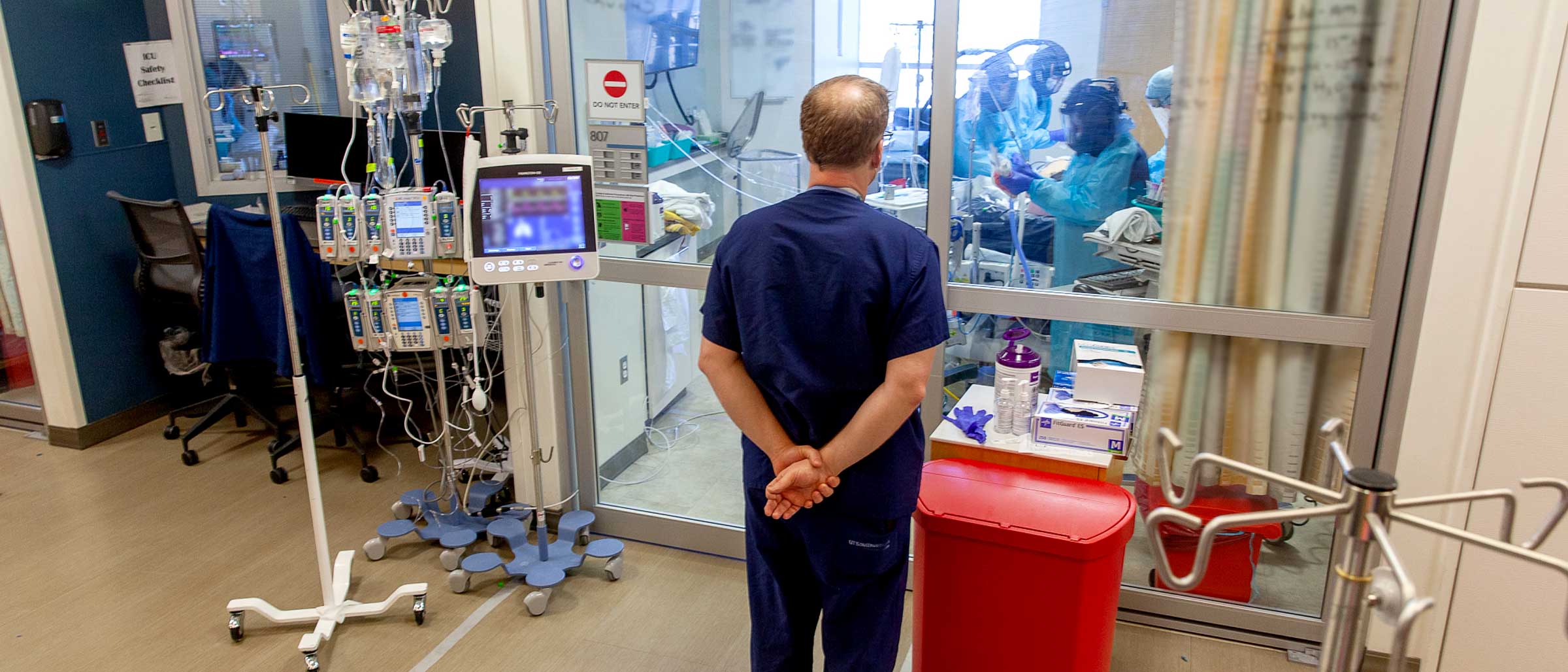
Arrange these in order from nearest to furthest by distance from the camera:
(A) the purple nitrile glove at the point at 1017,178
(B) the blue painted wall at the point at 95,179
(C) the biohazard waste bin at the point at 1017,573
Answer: (C) the biohazard waste bin at the point at 1017,573, (A) the purple nitrile glove at the point at 1017,178, (B) the blue painted wall at the point at 95,179

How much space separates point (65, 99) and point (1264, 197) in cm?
413

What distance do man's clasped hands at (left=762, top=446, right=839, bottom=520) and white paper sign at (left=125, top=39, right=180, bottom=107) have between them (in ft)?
11.9

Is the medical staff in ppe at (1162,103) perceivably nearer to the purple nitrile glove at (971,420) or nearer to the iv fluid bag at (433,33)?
the purple nitrile glove at (971,420)

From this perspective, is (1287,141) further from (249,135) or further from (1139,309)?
(249,135)

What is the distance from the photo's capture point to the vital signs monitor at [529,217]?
2.57 m

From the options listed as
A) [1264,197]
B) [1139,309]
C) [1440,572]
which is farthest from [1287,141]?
[1440,572]

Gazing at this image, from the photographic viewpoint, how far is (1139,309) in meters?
2.51

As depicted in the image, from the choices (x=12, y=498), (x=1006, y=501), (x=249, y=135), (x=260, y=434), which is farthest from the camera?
(x=249, y=135)

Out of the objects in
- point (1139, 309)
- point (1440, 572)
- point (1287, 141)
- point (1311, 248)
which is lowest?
point (1440, 572)

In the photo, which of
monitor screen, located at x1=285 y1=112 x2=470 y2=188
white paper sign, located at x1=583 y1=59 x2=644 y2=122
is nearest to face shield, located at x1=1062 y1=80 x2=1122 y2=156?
white paper sign, located at x1=583 y1=59 x2=644 y2=122

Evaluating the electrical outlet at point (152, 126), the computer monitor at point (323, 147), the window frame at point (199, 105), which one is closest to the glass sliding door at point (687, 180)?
the computer monitor at point (323, 147)

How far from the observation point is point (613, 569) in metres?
2.96

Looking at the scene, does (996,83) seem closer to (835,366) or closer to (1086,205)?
(1086,205)

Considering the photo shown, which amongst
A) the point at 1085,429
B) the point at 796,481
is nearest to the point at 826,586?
the point at 796,481
